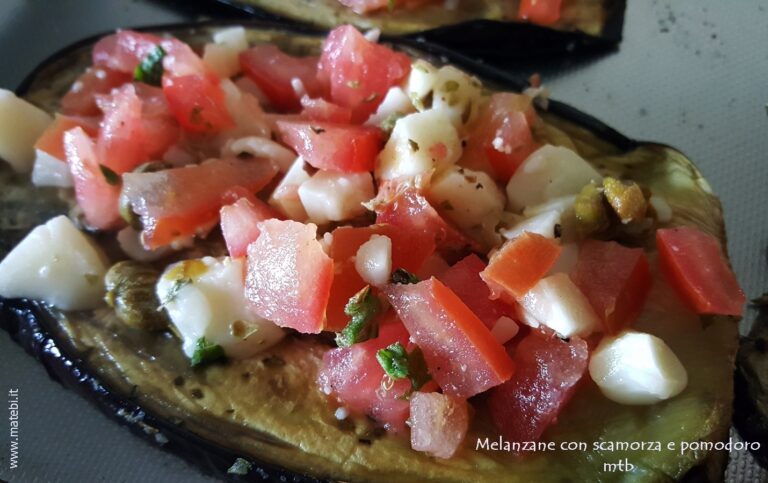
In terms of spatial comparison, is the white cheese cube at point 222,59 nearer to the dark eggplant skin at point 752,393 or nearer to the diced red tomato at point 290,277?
the diced red tomato at point 290,277

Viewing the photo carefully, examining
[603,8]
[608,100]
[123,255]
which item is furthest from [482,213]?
[603,8]

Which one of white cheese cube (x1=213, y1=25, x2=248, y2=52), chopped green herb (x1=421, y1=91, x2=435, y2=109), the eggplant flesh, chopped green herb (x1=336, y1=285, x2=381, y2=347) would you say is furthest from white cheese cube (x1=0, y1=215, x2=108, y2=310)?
chopped green herb (x1=421, y1=91, x2=435, y2=109)

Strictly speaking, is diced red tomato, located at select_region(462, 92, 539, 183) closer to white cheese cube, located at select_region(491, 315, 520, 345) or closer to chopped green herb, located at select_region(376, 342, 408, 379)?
white cheese cube, located at select_region(491, 315, 520, 345)

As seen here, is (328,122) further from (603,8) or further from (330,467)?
(603,8)

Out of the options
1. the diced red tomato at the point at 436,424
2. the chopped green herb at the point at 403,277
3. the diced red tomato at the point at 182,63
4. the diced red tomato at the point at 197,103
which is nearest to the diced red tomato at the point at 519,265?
the chopped green herb at the point at 403,277

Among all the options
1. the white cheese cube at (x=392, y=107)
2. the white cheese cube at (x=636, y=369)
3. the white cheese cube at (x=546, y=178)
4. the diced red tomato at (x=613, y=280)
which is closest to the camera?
the white cheese cube at (x=636, y=369)

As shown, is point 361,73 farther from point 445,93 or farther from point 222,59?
point 222,59
